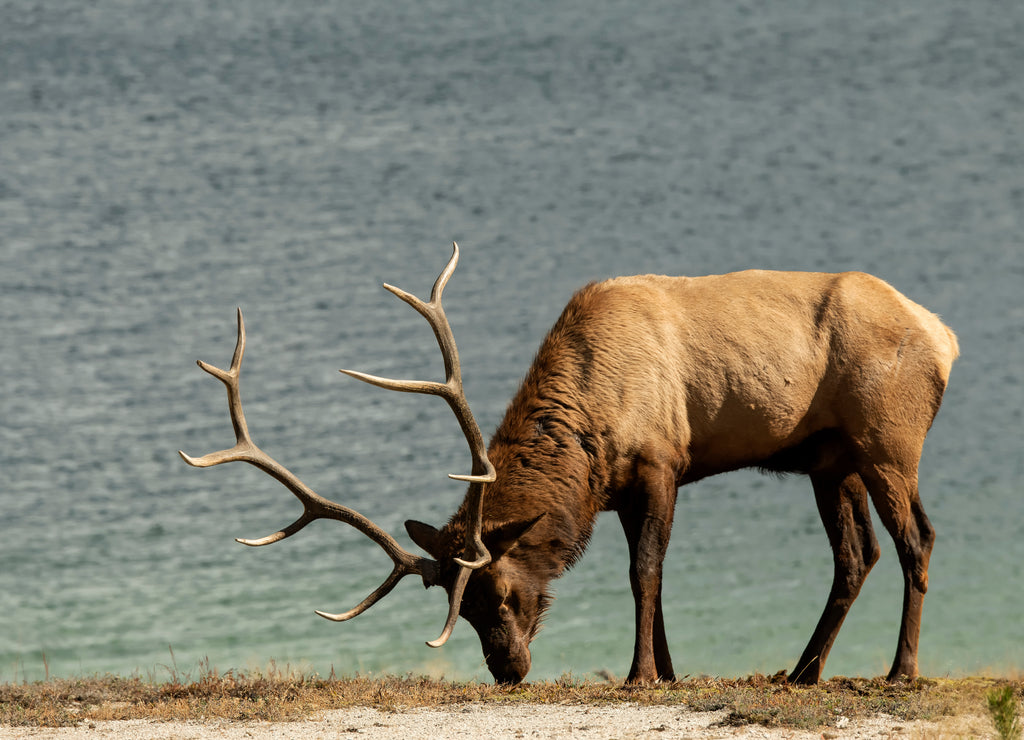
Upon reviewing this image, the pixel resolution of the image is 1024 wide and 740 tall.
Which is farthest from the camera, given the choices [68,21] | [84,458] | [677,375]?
[68,21]

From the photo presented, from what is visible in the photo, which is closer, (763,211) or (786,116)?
(763,211)

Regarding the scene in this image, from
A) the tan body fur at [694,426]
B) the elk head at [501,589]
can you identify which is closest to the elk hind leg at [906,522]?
the tan body fur at [694,426]

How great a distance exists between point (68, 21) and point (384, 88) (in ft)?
30.8

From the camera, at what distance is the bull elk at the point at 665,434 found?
820 centimetres

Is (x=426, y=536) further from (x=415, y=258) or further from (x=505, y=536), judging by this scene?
(x=415, y=258)

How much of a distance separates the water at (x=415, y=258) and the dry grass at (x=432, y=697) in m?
1.62

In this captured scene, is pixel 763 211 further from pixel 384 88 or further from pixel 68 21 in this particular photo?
pixel 68 21

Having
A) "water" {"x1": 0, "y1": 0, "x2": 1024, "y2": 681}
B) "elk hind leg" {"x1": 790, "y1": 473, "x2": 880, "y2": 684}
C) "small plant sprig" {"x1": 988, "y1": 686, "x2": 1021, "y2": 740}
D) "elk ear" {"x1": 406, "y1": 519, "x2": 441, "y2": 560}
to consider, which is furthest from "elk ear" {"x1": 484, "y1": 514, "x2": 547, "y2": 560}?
"small plant sprig" {"x1": 988, "y1": 686, "x2": 1021, "y2": 740}

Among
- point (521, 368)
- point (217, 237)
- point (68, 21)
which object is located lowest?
point (521, 368)

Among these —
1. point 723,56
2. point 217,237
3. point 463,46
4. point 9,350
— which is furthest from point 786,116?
point 9,350

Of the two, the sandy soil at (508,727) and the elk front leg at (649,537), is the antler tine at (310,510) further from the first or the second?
the elk front leg at (649,537)

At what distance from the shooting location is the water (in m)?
18.1

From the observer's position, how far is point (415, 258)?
106ft

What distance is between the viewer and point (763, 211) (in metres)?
36.4
